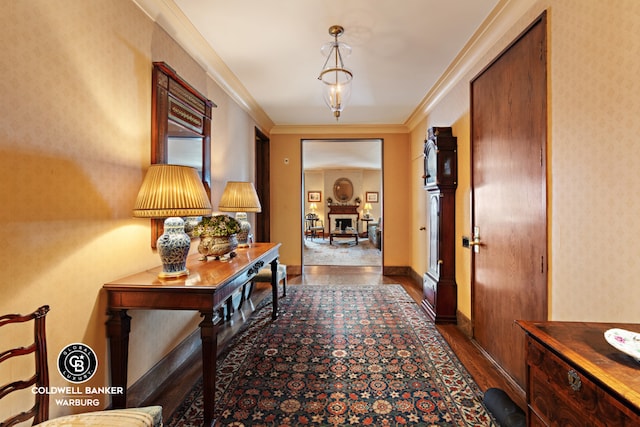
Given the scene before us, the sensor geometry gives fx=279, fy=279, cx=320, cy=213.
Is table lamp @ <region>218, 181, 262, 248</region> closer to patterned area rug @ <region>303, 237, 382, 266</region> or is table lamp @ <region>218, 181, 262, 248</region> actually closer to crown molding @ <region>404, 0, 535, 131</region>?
crown molding @ <region>404, 0, 535, 131</region>

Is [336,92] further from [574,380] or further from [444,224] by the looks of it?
[574,380]

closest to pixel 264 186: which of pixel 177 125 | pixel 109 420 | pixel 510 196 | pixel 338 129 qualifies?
pixel 338 129

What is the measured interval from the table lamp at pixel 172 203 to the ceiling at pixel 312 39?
115 cm

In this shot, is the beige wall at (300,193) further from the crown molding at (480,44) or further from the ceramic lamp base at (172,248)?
the ceramic lamp base at (172,248)

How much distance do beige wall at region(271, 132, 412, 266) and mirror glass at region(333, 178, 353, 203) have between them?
6.25 metres

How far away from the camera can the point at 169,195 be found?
5.13ft

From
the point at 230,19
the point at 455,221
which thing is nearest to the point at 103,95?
the point at 230,19

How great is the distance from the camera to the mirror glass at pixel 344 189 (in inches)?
445

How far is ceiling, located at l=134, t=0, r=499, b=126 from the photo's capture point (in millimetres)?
1985

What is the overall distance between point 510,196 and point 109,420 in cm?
252

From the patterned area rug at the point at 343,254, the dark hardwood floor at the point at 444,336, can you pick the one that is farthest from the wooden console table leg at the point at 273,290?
the patterned area rug at the point at 343,254

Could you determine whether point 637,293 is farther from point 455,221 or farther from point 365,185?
point 365,185

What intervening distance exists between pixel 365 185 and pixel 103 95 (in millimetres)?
10396

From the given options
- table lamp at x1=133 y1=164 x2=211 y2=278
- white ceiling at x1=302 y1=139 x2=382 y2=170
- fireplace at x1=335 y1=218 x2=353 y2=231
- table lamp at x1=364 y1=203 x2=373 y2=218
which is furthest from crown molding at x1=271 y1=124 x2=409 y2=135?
fireplace at x1=335 y1=218 x2=353 y2=231
